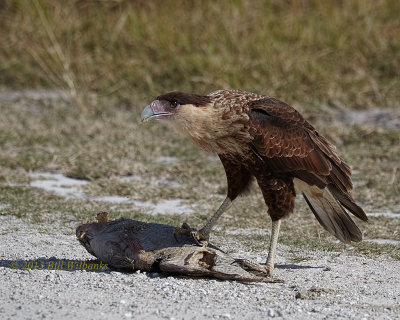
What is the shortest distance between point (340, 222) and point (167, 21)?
6.74 meters

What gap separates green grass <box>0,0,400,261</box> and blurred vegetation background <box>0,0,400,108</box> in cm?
2

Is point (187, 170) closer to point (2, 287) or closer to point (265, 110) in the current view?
point (265, 110)

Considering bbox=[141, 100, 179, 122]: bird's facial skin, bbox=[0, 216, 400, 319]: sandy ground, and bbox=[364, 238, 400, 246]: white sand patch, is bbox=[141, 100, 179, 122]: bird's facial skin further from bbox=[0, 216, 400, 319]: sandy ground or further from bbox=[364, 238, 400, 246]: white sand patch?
bbox=[364, 238, 400, 246]: white sand patch

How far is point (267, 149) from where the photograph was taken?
5.06 meters

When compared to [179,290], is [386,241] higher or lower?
lower

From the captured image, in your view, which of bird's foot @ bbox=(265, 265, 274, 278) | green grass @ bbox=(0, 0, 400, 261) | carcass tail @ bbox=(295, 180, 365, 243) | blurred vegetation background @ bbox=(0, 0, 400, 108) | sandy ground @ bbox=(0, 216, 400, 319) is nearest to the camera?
sandy ground @ bbox=(0, 216, 400, 319)

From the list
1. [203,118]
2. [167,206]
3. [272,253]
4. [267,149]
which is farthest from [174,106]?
[167,206]

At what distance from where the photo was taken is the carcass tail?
5406 mm

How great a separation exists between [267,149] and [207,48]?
5948mm

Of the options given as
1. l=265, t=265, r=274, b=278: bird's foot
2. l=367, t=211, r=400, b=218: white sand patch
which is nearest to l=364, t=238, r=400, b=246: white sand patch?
l=367, t=211, r=400, b=218: white sand patch

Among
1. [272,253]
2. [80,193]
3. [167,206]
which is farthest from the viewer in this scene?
[80,193]

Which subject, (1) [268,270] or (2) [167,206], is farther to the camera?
(2) [167,206]

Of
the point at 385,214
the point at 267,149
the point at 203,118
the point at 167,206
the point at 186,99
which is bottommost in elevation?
the point at 385,214

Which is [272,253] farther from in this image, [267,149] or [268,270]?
[267,149]
